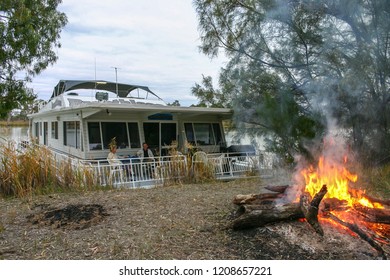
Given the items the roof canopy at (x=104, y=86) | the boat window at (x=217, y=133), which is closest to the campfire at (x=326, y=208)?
the boat window at (x=217, y=133)

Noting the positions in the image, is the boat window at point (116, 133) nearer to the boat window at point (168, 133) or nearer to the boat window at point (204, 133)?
the boat window at point (168, 133)

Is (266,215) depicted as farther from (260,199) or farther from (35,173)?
(35,173)

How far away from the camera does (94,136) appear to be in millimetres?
9180

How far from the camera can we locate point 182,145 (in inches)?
412

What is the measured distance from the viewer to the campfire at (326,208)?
299cm

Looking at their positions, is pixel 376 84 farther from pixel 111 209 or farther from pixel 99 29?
pixel 99 29

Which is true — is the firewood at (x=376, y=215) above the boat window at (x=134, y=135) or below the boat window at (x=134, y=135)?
below

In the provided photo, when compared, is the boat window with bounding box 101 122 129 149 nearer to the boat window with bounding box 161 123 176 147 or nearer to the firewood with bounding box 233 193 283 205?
the boat window with bounding box 161 123 176 147

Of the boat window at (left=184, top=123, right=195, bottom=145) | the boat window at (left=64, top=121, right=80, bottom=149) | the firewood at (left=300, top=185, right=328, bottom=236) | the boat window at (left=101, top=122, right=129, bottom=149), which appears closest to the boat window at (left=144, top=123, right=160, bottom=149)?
the boat window at (left=101, top=122, right=129, bottom=149)

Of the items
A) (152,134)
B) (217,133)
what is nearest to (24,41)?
(152,134)

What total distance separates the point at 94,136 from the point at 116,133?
26.9 inches

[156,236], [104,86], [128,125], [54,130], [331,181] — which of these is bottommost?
[156,236]

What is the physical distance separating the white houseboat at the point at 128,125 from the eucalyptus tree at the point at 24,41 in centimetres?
138

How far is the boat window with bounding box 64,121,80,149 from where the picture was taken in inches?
385
